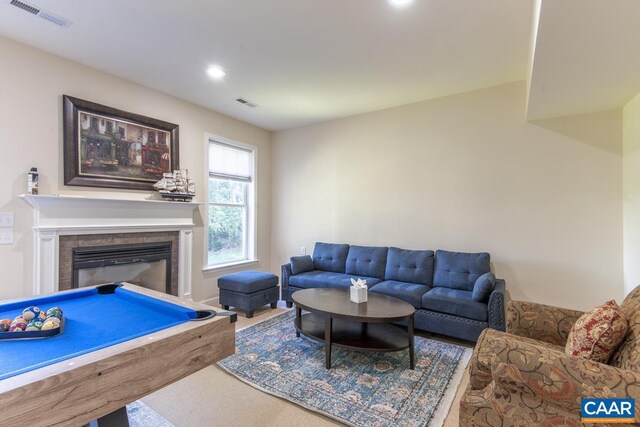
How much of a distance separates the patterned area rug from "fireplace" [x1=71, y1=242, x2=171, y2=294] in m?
1.46

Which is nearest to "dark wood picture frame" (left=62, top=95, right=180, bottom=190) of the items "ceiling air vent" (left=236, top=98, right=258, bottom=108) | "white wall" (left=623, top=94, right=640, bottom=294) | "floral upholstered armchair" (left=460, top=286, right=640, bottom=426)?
"ceiling air vent" (left=236, top=98, right=258, bottom=108)

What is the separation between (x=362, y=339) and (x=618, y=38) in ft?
8.95

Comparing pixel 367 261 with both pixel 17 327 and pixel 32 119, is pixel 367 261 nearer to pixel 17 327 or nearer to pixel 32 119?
pixel 17 327

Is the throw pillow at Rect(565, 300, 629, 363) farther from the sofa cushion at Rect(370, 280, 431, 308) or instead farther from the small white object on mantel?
the sofa cushion at Rect(370, 280, 431, 308)

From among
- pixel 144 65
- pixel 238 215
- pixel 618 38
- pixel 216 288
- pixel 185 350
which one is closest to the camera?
pixel 185 350

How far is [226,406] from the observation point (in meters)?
2.12

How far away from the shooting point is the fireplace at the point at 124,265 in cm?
310

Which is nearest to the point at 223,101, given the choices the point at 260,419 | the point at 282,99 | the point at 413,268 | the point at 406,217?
the point at 282,99

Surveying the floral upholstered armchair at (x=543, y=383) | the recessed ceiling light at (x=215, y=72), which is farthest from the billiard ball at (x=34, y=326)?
the recessed ceiling light at (x=215, y=72)

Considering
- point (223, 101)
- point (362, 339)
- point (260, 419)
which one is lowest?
point (260, 419)

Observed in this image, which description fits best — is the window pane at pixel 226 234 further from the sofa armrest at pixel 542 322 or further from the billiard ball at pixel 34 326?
the sofa armrest at pixel 542 322

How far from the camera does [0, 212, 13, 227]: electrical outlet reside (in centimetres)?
266

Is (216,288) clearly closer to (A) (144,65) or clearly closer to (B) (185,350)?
(A) (144,65)

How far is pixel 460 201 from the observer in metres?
3.83
